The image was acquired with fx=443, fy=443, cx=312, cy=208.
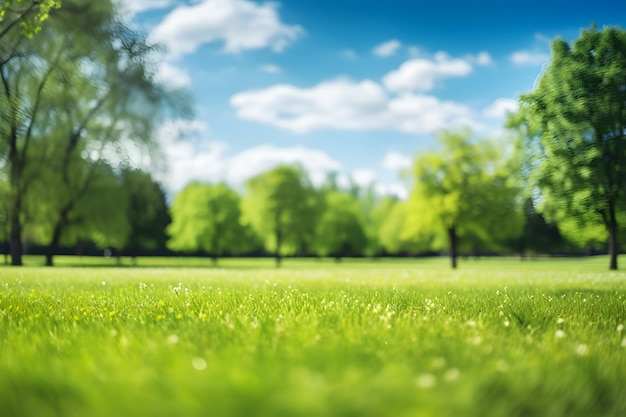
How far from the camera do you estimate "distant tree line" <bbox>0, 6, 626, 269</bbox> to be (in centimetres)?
1714

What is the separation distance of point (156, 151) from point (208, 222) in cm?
2994

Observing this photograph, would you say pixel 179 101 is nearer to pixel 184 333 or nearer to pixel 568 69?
pixel 568 69

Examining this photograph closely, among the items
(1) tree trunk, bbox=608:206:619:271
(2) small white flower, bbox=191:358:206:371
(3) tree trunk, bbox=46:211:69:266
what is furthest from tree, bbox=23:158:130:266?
(1) tree trunk, bbox=608:206:619:271

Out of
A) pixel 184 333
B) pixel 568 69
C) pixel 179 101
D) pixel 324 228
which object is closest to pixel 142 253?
pixel 324 228

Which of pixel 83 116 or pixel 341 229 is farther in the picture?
pixel 341 229

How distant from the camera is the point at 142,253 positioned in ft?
278

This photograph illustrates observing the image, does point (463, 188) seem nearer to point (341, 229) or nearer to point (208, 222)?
point (208, 222)

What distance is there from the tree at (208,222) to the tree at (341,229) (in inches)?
564

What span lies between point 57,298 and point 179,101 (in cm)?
2443

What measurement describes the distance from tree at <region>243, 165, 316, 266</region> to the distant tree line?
5.7 inches

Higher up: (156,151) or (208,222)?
(156,151)

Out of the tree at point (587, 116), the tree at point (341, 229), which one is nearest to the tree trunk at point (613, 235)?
the tree at point (587, 116)

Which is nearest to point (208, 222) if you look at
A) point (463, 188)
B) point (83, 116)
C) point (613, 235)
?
point (83, 116)

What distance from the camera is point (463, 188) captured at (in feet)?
124
